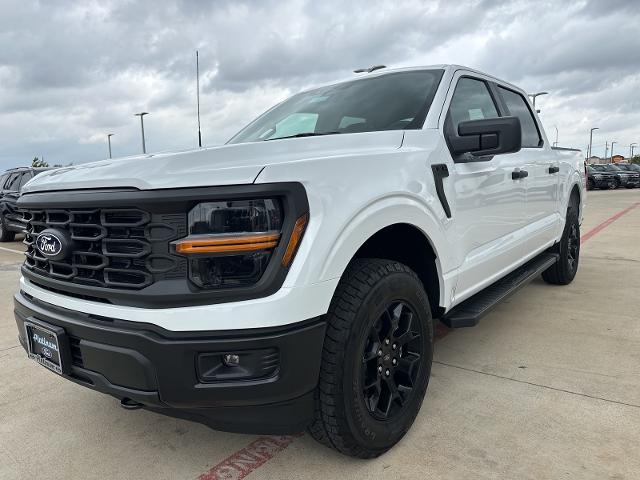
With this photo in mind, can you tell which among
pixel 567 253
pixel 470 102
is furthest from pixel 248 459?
pixel 567 253

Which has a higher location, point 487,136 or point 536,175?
point 487,136

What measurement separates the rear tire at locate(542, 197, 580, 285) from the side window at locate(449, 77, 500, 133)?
2.01 m

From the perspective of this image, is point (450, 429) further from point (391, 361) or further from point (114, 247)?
point (114, 247)

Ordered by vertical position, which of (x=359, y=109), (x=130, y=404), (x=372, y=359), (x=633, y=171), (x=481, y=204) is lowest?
(x=130, y=404)

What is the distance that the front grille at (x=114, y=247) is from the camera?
1.80 meters

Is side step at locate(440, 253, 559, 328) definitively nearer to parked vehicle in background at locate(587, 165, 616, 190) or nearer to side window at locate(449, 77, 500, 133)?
side window at locate(449, 77, 500, 133)

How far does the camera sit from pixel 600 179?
1238 inches

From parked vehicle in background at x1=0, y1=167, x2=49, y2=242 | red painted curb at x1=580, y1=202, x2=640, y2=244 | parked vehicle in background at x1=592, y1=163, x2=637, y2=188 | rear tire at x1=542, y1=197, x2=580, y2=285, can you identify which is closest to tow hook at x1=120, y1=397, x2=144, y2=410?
rear tire at x1=542, y1=197, x2=580, y2=285

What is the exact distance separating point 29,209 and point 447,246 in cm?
200

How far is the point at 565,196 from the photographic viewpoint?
4.82 metres

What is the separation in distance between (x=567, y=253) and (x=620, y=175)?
31835mm

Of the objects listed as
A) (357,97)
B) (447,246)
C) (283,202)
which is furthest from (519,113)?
(283,202)

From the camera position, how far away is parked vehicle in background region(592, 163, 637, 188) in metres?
32.1

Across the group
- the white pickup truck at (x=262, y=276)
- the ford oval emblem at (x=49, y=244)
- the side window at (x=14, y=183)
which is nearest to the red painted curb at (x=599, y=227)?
the white pickup truck at (x=262, y=276)
